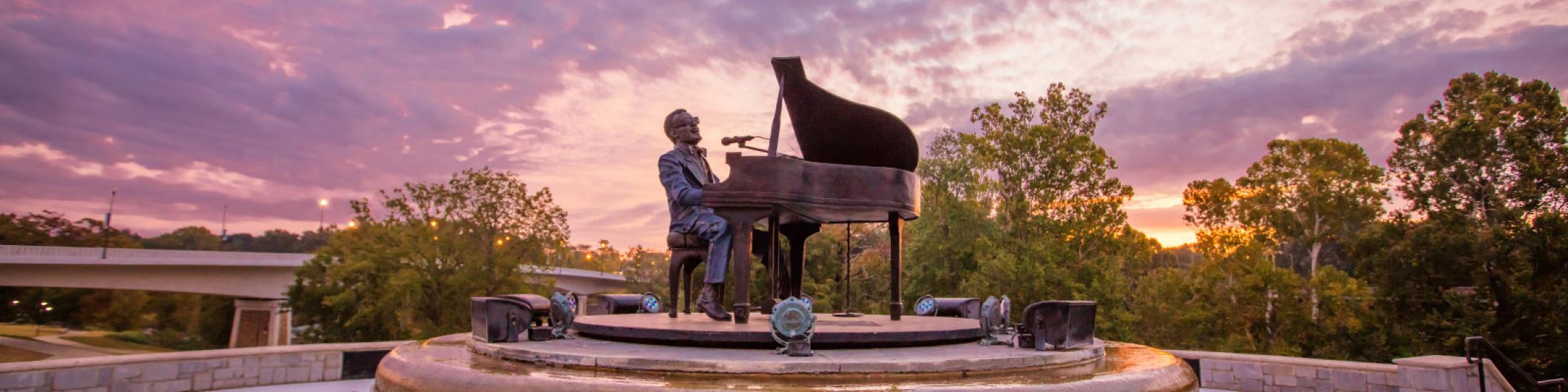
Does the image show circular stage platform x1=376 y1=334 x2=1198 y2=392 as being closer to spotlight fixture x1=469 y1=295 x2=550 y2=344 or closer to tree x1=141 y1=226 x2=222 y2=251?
spotlight fixture x1=469 y1=295 x2=550 y2=344

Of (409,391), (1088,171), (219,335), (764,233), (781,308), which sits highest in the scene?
(1088,171)

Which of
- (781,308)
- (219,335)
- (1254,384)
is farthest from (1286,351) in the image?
(219,335)

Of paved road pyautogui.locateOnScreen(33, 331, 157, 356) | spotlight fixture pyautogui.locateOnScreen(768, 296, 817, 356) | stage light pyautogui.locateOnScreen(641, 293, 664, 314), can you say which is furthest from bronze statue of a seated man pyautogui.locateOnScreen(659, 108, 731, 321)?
paved road pyautogui.locateOnScreen(33, 331, 157, 356)

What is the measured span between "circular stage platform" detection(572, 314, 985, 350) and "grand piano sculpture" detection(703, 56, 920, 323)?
0.59 metres

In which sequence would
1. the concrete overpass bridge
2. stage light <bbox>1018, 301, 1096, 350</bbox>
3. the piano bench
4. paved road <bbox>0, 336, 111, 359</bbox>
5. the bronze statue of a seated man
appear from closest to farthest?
stage light <bbox>1018, 301, 1096, 350</bbox> → the bronze statue of a seated man → the piano bench → the concrete overpass bridge → paved road <bbox>0, 336, 111, 359</bbox>

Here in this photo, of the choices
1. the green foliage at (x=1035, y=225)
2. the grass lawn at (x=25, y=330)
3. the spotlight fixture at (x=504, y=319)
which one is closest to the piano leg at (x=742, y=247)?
the spotlight fixture at (x=504, y=319)

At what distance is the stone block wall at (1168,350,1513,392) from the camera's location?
805cm

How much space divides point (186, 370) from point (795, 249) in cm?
→ 690

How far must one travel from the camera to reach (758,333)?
235 inches

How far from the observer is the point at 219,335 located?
1644 inches

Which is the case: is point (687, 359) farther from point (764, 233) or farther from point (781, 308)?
point (764, 233)

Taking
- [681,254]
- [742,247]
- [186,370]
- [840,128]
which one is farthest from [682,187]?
[186,370]

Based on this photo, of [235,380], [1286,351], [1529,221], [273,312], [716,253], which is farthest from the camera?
[273,312]

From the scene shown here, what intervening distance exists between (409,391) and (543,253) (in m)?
33.9
